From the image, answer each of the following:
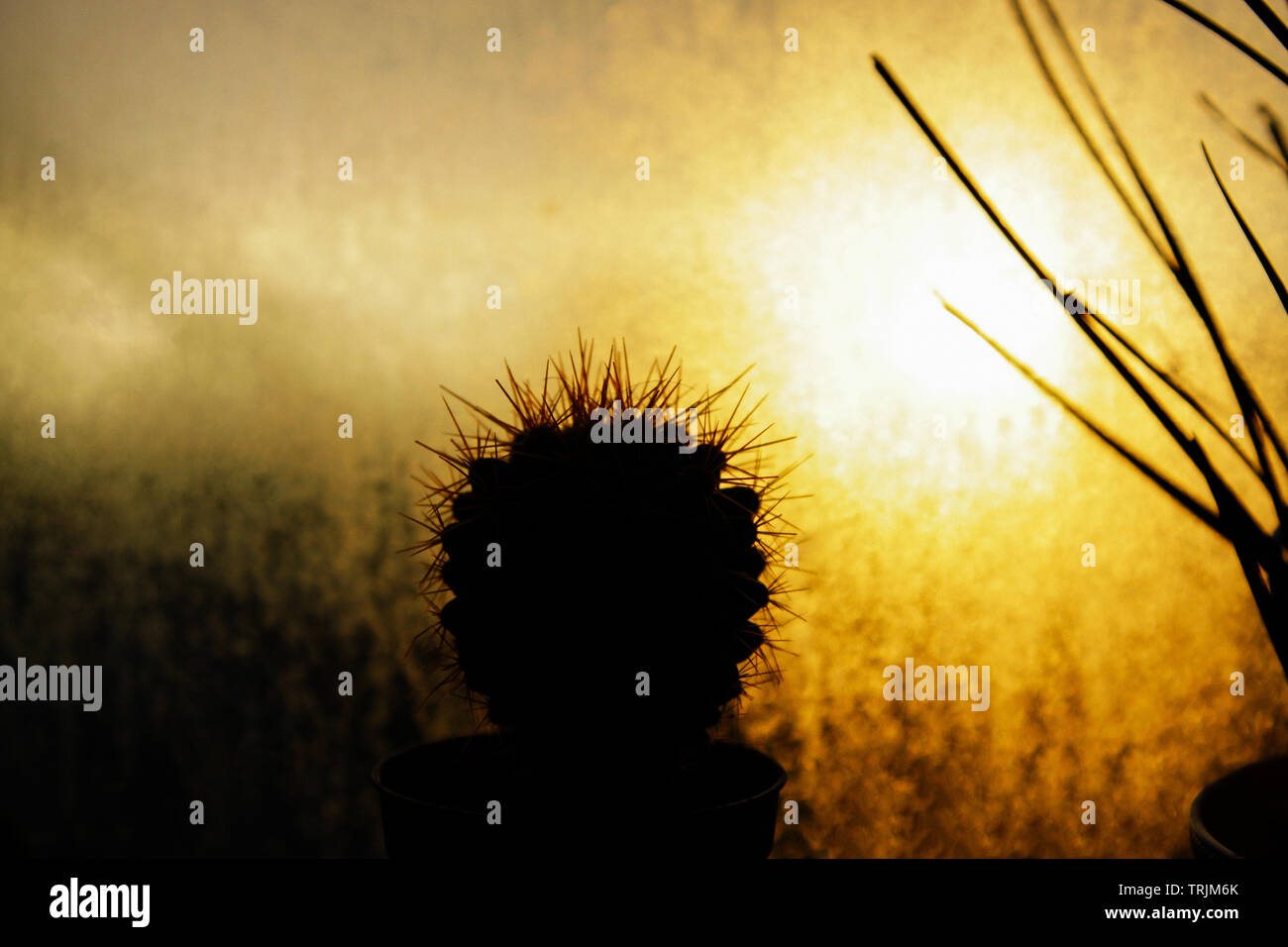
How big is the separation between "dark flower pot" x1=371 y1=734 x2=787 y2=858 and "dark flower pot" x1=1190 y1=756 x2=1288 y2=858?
0.21m

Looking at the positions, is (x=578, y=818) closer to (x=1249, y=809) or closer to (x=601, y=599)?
(x=601, y=599)

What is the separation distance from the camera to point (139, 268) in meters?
0.64

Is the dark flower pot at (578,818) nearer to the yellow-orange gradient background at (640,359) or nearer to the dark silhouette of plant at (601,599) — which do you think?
the dark silhouette of plant at (601,599)

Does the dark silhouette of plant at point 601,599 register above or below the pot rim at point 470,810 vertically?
above

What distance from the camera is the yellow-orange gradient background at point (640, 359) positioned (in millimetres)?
636

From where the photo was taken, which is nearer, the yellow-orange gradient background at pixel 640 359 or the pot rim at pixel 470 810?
the pot rim at pixel 470 810

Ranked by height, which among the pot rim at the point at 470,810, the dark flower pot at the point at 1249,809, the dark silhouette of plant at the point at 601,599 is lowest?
the dark flower pot at the point at 1249,809

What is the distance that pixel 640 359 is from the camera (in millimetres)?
645

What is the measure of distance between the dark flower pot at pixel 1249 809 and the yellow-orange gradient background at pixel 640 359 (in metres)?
0.21

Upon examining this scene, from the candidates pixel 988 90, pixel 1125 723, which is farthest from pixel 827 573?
pixel 988 90

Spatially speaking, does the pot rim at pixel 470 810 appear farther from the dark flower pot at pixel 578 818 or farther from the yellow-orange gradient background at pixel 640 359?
the yellow-orange gradient background at pixel 640 359

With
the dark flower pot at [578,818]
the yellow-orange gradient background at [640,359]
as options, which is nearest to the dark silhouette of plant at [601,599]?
the dark flower pot at [578,818]

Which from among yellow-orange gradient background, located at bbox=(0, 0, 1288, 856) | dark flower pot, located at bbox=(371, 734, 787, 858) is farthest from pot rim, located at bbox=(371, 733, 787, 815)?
yellow-orange gradient background, located at bbox=(0, 0, 1288, 856)

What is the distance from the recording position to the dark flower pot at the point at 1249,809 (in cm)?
40
